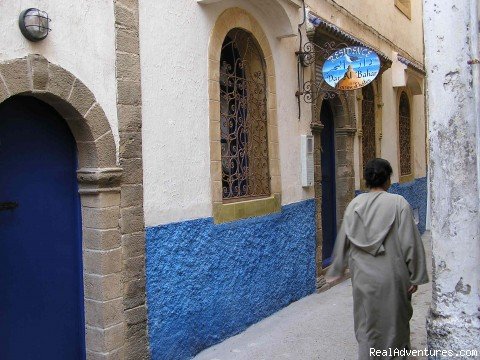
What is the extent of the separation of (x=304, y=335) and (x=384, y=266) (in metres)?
1.89

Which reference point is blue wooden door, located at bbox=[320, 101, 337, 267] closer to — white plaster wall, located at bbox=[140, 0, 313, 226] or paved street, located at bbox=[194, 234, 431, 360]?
paved street, located at bbox=[194, 234, 431, 360]

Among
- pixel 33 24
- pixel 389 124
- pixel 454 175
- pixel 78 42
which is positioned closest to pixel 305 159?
pixel 454 175

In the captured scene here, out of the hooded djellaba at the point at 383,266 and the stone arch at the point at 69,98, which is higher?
the stone arch at the point at 69,98

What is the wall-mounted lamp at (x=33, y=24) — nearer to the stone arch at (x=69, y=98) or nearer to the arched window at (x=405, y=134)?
the stone arch at (x=69, y=98)

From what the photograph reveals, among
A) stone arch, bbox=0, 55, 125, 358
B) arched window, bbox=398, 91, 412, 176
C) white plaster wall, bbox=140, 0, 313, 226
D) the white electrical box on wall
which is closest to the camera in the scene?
stone arch, bbox=0, 55, 125, 358

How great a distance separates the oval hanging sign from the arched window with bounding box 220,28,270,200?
88cm

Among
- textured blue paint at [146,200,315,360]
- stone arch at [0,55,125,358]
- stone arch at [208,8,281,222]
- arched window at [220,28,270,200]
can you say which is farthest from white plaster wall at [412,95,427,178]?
stone arch at [0,55,125,358]

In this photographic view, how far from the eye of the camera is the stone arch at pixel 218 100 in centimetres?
504

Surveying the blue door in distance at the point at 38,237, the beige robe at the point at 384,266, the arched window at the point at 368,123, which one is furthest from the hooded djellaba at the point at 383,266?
the arched window at the point at 368,123

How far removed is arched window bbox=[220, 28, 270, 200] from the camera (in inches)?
220

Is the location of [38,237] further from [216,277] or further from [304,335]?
[304,335]

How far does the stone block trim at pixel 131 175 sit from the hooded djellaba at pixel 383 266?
5.24ft

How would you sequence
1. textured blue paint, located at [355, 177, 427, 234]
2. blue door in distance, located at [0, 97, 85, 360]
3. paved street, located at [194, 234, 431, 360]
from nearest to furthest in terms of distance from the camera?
blue door in distance, located at [0, 97, 85, 360] → paved street, located at [194, 234, 431, 360] → textured blue paint, located at [355, 177, 427, 234]

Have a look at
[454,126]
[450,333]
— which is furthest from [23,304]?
[454,126]
